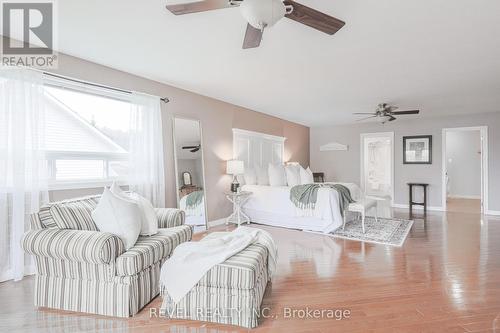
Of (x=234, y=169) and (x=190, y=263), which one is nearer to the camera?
(x=190, y=263)

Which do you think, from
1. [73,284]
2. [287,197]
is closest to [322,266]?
[287,197]

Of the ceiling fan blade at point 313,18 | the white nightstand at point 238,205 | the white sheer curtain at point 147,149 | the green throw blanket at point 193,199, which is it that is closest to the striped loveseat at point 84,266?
the white sheer curtain at point 147,149

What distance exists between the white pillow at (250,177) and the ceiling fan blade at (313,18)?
3926mm

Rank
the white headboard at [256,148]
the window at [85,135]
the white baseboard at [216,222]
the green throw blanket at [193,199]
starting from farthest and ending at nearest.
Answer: the white headboard at [256,148] → the white baseboard at [216,222] → the green throw blanket at [193,199] → the window at [85,135]

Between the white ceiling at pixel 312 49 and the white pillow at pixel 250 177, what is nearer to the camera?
the white ceiling at pixel 312 49

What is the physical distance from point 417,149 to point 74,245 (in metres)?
7.76

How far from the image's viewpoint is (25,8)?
233cm

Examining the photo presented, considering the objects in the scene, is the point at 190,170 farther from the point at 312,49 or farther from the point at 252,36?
the point at 252,36

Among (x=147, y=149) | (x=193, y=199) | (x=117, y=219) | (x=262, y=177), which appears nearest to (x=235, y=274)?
(x=117, y=219)

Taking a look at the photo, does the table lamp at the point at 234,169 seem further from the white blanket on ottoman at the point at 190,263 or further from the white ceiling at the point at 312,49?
the white blanket on ottoman at the point at 190,263

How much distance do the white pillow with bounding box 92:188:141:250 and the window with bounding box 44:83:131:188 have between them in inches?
49.5

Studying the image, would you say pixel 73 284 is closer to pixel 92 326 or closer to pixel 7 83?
pixel 92 326

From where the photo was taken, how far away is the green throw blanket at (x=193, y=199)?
4.54 metres

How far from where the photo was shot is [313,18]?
1917mm
